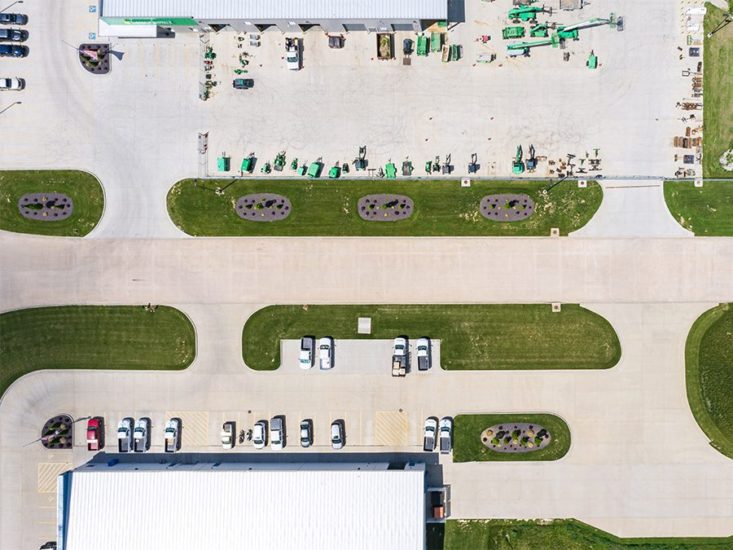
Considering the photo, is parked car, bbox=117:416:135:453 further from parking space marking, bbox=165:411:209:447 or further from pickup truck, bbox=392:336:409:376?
pickup truck, bbox=392:336:409:376

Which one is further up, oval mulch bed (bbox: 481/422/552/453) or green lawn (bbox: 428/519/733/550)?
oval mulch bed (bbox: 481/422/552/453)

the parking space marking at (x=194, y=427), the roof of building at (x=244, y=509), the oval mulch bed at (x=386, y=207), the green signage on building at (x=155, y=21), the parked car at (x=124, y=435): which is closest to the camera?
the roof of building at (x=244, y=509)

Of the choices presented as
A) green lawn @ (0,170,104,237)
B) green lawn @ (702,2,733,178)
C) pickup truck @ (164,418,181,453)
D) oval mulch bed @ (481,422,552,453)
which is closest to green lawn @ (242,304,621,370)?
oval mulch bed @ (481,422,552,453)

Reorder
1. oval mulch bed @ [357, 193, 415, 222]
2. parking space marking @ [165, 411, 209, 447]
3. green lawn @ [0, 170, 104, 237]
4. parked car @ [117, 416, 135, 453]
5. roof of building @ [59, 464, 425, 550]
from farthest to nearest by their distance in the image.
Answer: parking space marking @ [165, 411, 209, 447] < green lawn @ [0, 170, 104, 237] < oval mulch bed @ [357, 193, 415, 222] < parked car @ [117, 416, 135, 453] < roof of building @ [59, 464, 425, 550]

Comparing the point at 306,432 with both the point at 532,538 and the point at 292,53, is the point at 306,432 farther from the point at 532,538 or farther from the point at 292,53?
the point at 292,53

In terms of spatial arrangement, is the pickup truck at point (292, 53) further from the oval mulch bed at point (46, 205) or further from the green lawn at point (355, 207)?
the oval mulch bed at point (46, 205)

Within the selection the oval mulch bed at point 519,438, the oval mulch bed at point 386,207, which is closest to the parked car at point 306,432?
the oval mulch bed at point 519,438

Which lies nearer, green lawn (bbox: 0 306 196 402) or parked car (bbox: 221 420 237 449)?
parked car (bbox: 221 420 237 449)
